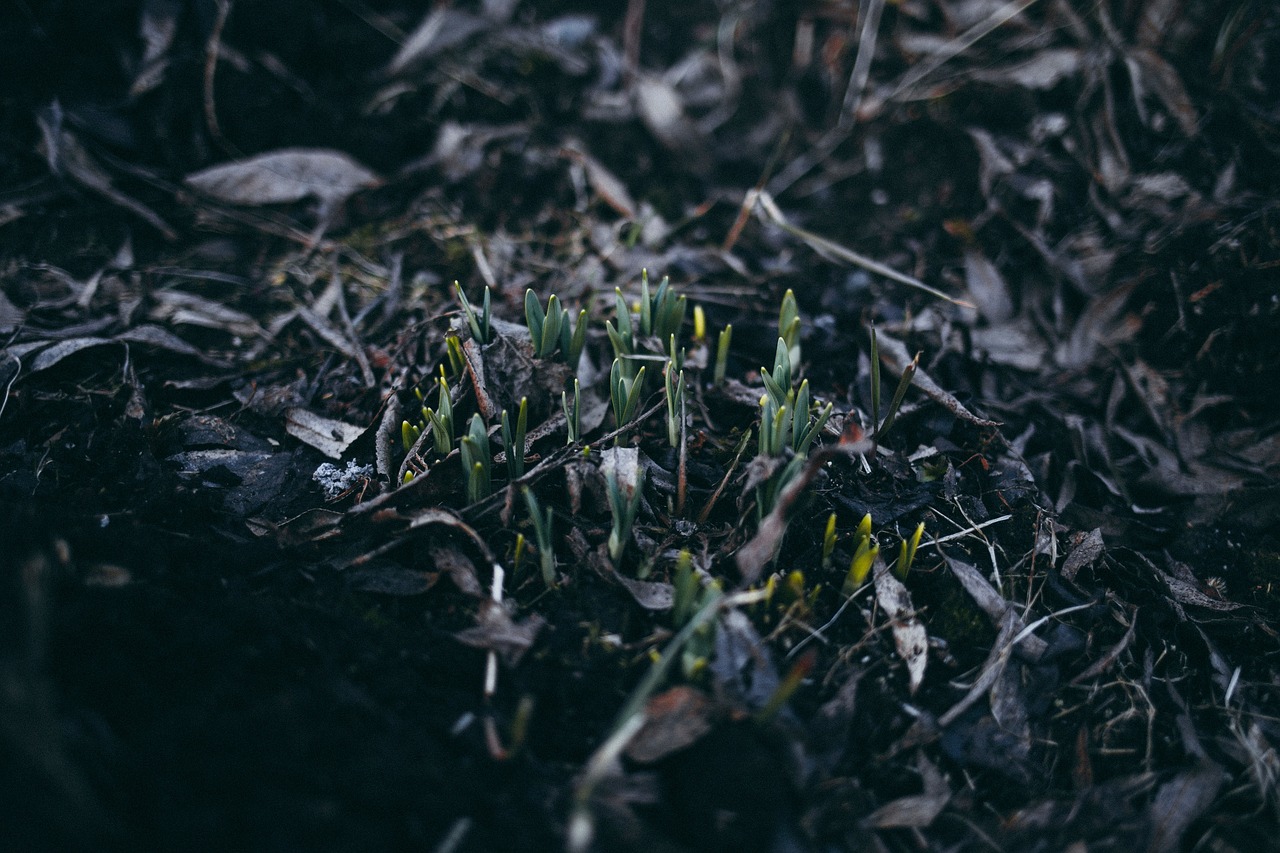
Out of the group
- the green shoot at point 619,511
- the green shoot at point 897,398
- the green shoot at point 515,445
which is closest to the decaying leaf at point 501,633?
the green shoot at point 619,511

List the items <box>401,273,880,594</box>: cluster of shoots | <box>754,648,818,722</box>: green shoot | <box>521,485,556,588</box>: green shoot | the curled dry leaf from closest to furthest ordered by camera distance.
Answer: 1. <box>754,648,818,722</box>: green shoot
2. <box>521,485,556,588</box>: green shoot
3. <box>401,273,880,594</box>: cluster of shoots
4. the curled dry leaf

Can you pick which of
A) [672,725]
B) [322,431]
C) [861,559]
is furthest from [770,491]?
[322,431]

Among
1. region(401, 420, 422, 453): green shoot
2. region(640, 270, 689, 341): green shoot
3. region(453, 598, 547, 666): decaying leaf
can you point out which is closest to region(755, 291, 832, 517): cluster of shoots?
region(640, 270, 689, 341): green shoot

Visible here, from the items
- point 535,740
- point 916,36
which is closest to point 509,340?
point 535,740

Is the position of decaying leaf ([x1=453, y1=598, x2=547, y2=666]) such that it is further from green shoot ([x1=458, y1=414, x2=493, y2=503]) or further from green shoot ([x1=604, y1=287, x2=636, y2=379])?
green shoot ([x1=604, y1=287, x2=636, y2=379])

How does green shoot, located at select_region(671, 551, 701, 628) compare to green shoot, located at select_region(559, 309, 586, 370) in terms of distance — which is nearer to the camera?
green shoot, located at select_region(671, 551, 701, 628)

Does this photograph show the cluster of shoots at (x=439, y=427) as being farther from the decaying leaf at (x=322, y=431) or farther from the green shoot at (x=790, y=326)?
the green shoot at (x=790, y=326)

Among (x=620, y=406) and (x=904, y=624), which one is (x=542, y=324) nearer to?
(x=620, y=406)
